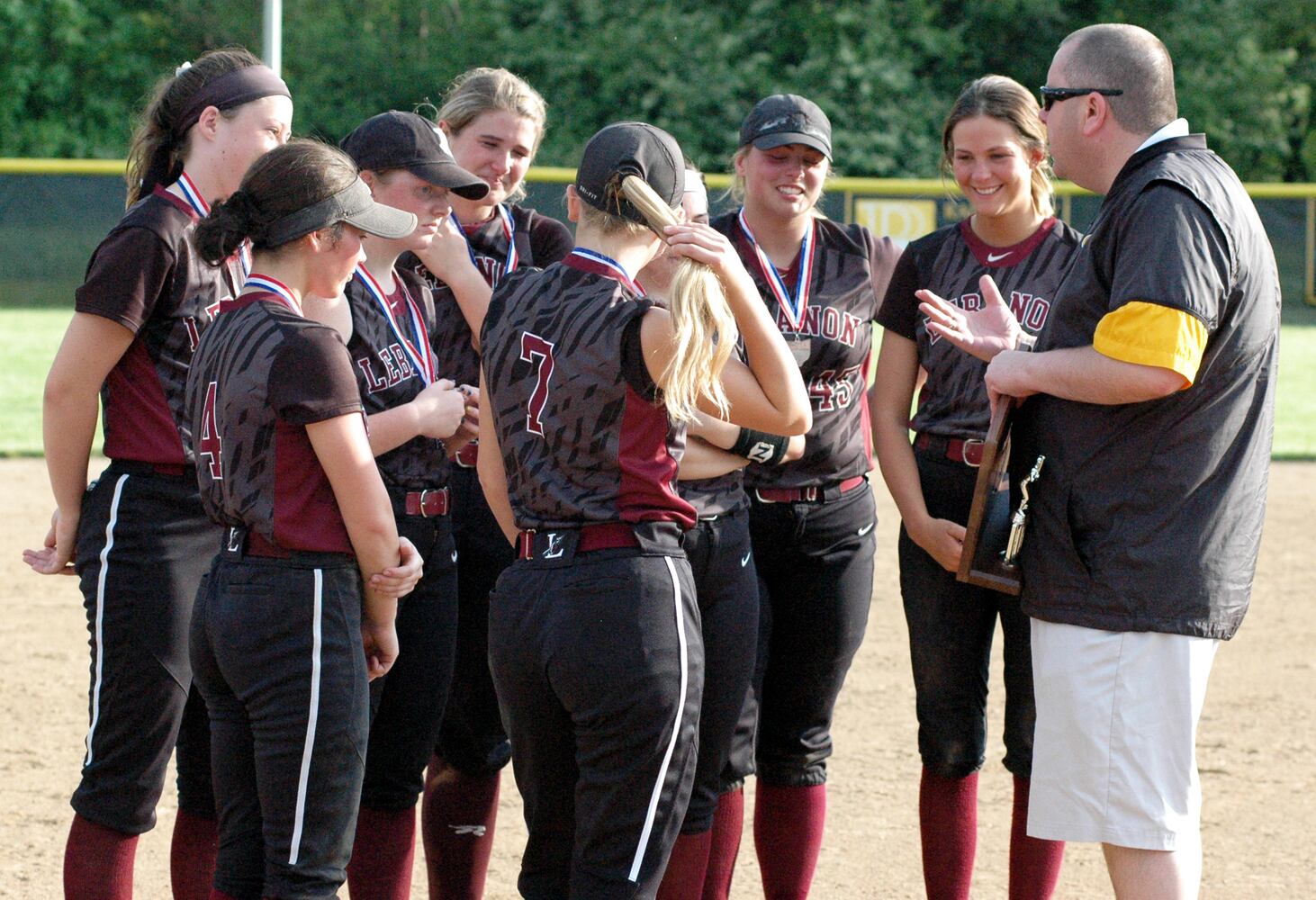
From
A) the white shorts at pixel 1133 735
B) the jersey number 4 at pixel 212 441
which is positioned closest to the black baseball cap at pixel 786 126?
the white shorts at pixel 1133 735

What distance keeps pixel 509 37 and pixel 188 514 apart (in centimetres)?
2383

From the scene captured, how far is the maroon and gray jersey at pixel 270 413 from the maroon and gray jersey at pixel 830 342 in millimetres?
1314

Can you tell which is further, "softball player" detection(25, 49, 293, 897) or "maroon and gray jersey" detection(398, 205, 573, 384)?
"maroon and gray jersey" detection(398, 205, 573, 384)

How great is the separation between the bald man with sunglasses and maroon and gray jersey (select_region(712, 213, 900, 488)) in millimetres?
767

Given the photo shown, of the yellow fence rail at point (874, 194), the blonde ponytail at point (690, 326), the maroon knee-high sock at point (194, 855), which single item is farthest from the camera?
the yellow fence rail at point (874, 194)

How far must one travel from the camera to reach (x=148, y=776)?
11.1 ft

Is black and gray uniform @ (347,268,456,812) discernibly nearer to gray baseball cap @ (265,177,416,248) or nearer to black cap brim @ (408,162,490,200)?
black cap brim @ (408,162,490,200)

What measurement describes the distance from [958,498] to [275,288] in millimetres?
1841

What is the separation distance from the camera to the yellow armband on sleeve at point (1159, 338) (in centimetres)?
290

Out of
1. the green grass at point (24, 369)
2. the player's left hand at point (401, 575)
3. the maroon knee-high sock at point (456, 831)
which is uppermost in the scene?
the player's left hand at point (401, 575)

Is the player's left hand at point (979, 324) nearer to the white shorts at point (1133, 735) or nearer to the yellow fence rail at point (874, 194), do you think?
the white shorts at point (1133, 735)

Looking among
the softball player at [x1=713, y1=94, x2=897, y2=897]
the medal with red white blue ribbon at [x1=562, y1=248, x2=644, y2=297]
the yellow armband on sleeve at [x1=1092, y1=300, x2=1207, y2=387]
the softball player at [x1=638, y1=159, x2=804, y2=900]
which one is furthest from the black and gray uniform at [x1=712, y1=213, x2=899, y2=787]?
the yellow armband on sleeve at [x1=1092, y1=300, x2=1207, y2=387]

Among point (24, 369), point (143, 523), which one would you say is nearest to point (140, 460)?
point (143, 523)

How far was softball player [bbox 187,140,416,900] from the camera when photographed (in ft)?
9.44
